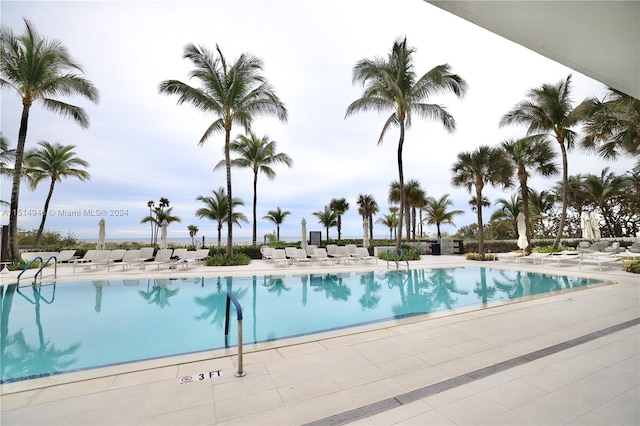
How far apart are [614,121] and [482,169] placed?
21.3ft

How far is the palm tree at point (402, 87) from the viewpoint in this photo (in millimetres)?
14156

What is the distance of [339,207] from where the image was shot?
101 ft

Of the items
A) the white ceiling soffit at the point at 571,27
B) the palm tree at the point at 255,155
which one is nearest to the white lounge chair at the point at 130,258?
the palm tree at the point at 255,155

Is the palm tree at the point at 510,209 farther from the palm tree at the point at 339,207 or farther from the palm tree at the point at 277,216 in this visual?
the palm tree at the point at 277,216

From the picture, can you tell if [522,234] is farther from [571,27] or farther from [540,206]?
[540,206]

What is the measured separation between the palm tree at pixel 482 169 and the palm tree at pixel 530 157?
2.58 ft

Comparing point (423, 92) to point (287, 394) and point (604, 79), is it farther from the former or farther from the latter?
point (287, 394)

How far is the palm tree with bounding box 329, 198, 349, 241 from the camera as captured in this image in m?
30.4

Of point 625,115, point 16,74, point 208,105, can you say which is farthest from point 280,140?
point 625,115

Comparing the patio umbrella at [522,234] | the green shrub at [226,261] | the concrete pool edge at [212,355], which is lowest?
the concrete pool edge at [212,355]

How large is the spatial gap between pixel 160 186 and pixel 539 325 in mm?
30424

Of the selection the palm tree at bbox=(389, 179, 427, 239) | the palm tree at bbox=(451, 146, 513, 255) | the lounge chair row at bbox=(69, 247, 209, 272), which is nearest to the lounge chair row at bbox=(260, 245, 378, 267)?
the lounge chair row at bbox=(69, 247, 209, 272)

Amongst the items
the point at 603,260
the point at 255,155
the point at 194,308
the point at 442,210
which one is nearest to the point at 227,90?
the point at 255,155

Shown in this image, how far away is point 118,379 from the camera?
3098 millimetres
